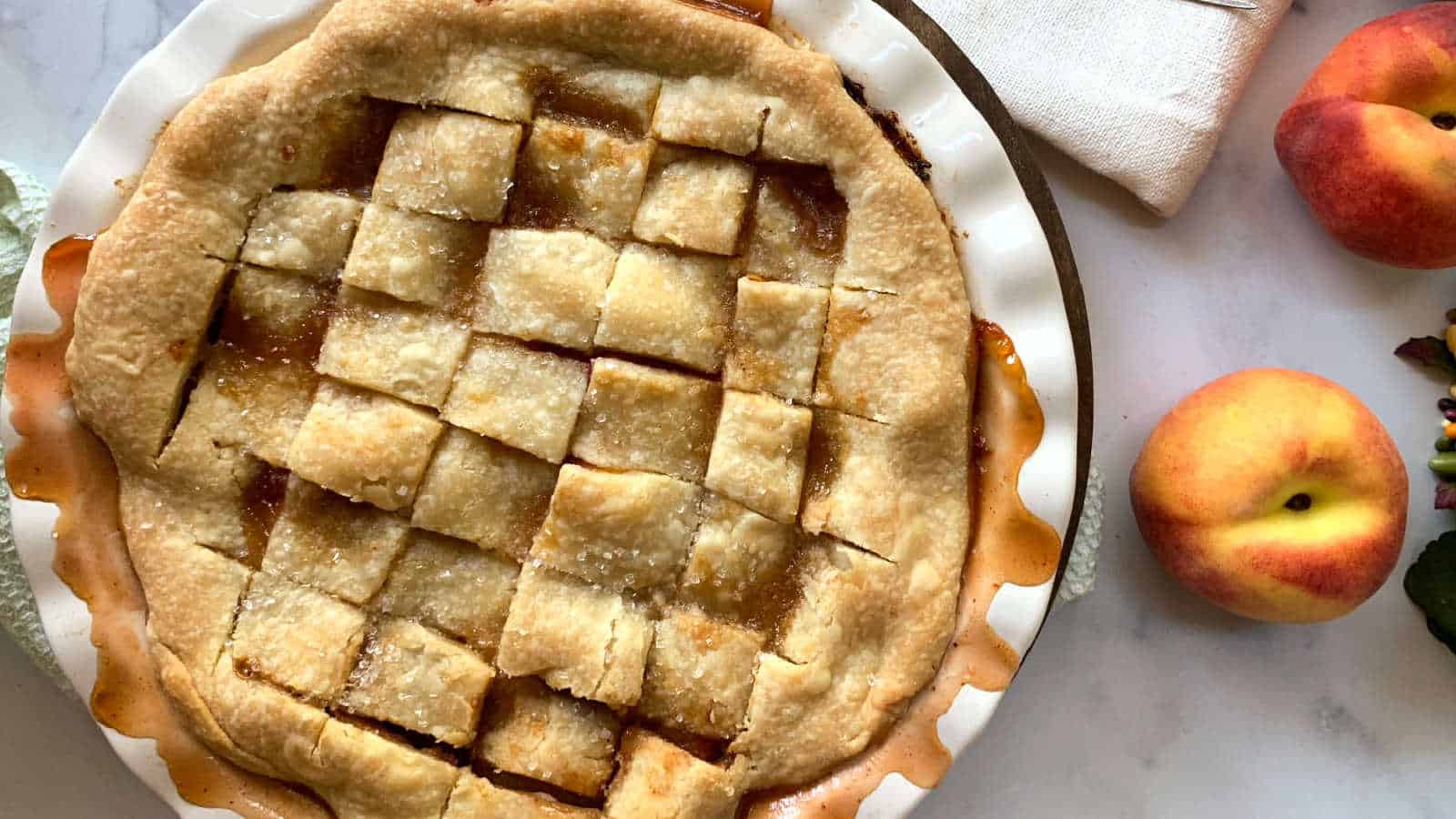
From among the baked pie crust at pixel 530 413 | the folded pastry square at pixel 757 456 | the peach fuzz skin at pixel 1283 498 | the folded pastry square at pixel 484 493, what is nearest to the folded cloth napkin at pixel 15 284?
the baked pie crust at pixel 530 413

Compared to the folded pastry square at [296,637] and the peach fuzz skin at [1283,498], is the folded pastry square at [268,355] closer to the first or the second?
the folded pastry square at [296,637]

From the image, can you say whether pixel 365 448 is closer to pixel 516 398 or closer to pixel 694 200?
pixel 516 398

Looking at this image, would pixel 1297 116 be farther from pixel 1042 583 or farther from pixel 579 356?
pixel 579 356

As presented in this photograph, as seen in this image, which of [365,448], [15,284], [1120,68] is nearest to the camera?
[365,448]

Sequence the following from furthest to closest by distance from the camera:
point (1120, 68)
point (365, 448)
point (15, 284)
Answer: point (1120, 68), point (15, 284), point (365, 448)

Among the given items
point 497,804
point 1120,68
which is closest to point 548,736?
point 497,804

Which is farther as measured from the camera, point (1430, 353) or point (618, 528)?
A: point (1430, 353)

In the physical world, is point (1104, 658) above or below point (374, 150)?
below

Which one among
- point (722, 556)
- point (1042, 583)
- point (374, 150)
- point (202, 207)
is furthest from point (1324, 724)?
point (202, 207)
